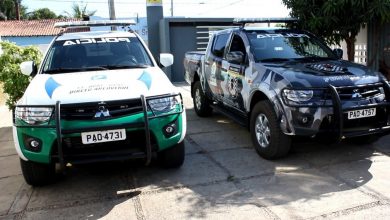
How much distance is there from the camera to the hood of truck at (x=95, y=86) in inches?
171

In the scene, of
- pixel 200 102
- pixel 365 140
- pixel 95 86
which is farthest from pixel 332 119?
pixel 200 102

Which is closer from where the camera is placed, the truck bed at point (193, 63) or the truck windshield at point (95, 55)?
the truck windshield at point (95, 55)

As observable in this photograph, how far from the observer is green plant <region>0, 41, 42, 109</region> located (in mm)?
8258

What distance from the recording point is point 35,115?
4.27m

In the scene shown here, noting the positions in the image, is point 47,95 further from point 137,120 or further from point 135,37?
point 135,37

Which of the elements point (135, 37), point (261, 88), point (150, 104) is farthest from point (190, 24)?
point (150, 104)

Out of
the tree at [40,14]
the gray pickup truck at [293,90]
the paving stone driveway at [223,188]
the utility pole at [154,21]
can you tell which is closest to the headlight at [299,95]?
the gray pickup truck at [293,90]

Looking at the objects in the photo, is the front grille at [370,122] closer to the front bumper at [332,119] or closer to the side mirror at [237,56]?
the front bumper at [332,119]

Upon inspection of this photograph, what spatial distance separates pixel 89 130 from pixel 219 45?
12.3 ft

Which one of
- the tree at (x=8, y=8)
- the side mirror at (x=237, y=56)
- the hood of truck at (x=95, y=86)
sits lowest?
the hood of truck at (x=95, y=86)

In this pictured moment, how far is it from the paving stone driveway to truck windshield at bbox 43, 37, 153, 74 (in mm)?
1336

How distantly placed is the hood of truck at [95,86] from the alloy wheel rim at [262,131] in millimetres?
1390

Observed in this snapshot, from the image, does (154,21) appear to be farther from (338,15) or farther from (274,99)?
(274,99)

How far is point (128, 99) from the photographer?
4.33 m
